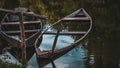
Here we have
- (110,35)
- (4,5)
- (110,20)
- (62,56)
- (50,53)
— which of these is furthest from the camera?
(4,5)

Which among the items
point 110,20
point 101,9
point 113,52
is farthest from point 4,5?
point 113,52

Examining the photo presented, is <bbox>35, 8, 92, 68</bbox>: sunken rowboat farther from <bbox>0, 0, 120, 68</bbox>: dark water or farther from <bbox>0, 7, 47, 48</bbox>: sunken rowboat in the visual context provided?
<bbox>0, 7, 47, 48</bbox>: sunken rowboat

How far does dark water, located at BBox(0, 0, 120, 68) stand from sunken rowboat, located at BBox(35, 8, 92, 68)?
0.57 meters

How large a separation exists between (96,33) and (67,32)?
3.49m

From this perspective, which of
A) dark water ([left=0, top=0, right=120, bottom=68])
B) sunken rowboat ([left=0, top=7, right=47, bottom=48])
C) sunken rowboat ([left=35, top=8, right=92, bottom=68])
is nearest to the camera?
sunken rowboat ([left=0, top=7, right=47, bottom=48])

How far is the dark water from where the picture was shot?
71.6 ft

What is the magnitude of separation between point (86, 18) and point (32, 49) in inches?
197

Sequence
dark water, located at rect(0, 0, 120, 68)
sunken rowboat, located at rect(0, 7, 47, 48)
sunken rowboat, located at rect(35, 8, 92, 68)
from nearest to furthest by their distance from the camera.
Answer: sunken rowboat, located at rect(0, 7, 47, 48) < sunken rowboat, located at rect(35, 8, 92, 68) < dark water, located at rect(0, 0, 120, 68)

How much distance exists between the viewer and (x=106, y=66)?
21.0 meters

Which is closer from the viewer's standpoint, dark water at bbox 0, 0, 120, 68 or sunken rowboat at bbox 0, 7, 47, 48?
sunken rowboat at bbox 0, 7, 47, 48

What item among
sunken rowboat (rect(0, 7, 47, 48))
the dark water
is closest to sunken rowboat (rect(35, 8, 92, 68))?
the dark water

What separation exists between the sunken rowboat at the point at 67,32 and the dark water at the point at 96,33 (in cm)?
57

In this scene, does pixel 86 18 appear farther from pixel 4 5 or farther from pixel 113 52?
pixel 4 5

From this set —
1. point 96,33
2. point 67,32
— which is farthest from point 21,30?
point 96,33
